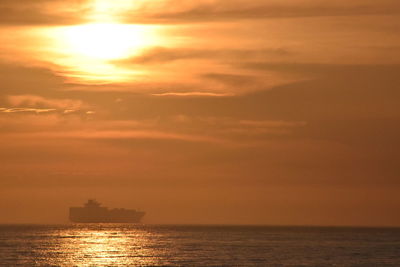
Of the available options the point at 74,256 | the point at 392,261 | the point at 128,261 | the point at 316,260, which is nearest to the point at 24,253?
the point at 74,256

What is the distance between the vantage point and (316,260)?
119 m

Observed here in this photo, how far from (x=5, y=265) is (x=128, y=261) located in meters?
18.8

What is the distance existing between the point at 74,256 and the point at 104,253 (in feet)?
33.8

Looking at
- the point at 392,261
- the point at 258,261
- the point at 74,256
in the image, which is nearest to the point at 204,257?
the point at 258,261

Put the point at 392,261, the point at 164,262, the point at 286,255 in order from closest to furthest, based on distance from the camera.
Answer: the point at 164,262 < the point at 392,261 < the point at 286,255

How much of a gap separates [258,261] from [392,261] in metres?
22.2

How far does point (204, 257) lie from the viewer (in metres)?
122

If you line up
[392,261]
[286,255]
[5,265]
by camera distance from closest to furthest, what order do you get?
[5,265] → [392,261] → [286,255]

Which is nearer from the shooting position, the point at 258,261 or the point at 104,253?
the point at 258,261

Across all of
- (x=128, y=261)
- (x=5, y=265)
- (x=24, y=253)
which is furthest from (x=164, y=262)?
(x=24, y=253)

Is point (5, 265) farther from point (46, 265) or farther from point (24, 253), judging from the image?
point (24, 253)

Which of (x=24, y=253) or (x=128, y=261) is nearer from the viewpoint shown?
(x=128, y=261)

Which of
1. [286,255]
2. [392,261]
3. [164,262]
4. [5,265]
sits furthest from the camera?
[286,255]

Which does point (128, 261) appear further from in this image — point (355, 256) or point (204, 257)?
point (355, 256)
